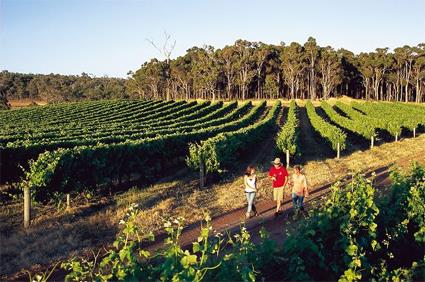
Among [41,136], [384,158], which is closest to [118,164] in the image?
[41,136]

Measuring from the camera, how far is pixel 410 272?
8352 millimetres

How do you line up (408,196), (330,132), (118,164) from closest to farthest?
(408,196), (118,164), (330,132)

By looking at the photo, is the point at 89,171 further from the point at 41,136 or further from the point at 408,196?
the point at 408,196

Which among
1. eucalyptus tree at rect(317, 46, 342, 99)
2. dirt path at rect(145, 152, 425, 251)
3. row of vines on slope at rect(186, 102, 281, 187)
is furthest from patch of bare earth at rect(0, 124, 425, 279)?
eucalyptus tree at rect(317, 46, 342, 99)

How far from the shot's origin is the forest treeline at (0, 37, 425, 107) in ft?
293

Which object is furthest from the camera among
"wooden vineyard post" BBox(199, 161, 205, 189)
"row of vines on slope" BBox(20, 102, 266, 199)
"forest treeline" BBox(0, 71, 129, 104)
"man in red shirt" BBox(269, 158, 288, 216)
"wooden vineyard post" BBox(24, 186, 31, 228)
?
"forest treeline" BBox(0, 71, 129, 104)

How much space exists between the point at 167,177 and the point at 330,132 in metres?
12.9

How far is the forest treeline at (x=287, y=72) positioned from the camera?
293 feet

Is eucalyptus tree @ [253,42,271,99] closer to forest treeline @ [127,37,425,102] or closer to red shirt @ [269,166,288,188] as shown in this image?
forest treeline @ [127,37,425,102]

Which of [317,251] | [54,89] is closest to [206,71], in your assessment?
[54,89]

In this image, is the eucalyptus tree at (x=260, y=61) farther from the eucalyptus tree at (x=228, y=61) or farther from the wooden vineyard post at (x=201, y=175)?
the wooden vineyard post at (x=201, y=175)

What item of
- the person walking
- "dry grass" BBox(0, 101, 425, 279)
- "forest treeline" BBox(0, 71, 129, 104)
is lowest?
"dry grass" BBox(0, 101, 425, 279)

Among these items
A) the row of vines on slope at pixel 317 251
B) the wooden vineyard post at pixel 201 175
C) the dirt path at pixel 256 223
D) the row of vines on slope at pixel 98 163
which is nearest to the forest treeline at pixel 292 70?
the row of vines on slope at pixel 98 163

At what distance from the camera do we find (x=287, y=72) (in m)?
90.9
